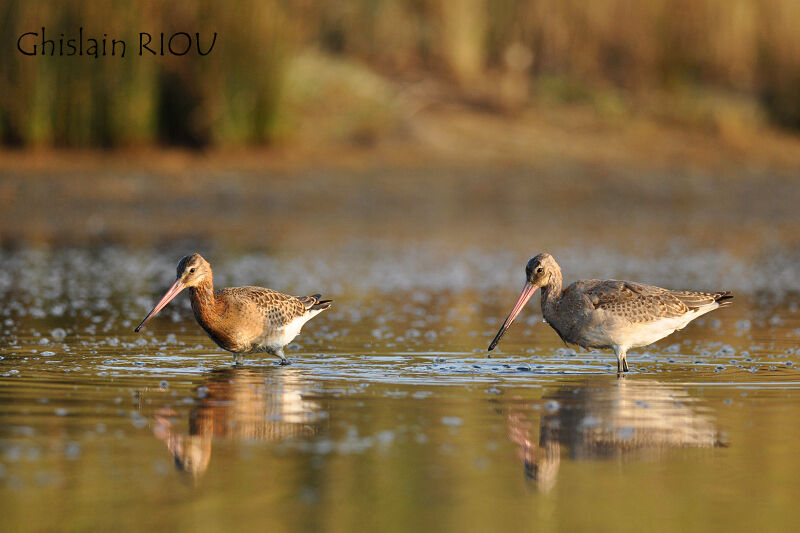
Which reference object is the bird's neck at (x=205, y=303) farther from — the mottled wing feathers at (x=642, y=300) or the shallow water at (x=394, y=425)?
the mottled wing feathers at (x=642, y=300)

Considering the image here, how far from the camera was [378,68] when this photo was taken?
30141mm

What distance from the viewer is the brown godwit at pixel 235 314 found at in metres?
11.2

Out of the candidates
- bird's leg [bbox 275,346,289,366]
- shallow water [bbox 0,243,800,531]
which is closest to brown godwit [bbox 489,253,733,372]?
shallow water [bbox 0,243,800,531]

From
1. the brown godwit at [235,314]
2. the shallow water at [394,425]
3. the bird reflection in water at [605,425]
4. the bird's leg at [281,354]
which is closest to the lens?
the shallow water at [394,425]

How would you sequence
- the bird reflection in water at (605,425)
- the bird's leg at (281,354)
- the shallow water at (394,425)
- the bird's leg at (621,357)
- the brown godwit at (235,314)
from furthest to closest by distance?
the bird's leg at (281,354)
the brown godwit at (235,314)
the bird's leg at (621,357)
the bird reflection in water at (605,425)
the shallow water at (394,425)

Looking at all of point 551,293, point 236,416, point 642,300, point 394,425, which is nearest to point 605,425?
point 394,425

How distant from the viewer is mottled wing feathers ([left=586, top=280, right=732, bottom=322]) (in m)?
11.0

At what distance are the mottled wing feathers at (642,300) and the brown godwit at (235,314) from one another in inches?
96.1

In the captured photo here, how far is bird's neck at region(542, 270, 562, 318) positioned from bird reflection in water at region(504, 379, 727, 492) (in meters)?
1.55

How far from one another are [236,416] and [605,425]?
217 centimetres

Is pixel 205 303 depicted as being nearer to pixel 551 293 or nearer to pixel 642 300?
pixel 551 293

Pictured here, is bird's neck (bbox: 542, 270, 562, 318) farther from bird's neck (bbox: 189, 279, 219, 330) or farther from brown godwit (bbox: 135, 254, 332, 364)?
bird's neck (bbox: 189, 279, 219, 330)

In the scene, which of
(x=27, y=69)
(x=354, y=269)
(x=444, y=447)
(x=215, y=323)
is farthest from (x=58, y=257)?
(x=444, y=447)

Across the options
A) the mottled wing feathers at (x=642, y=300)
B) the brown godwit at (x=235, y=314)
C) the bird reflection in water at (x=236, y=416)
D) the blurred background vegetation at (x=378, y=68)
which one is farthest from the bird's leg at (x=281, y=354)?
the blurred background vegetation at (x=378, y=68)
